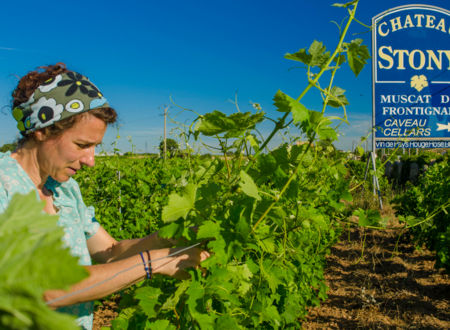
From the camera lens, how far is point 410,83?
31.4ft

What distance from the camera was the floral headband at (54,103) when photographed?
1488 millimetres

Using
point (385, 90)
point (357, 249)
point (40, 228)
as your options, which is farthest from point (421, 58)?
point (40, 228)

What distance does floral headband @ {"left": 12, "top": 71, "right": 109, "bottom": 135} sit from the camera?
1.49m

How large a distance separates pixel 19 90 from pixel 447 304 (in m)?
5.13

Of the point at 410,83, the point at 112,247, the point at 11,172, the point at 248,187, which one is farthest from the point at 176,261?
the point at 410,83

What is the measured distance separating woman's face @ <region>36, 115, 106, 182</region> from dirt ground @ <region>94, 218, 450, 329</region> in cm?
266

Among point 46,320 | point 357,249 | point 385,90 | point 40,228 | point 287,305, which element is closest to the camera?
point 46,320

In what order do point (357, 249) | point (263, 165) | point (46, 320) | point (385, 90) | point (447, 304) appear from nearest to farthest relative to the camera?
point (46, 320)
point (263, 165)
point (447, 304)
point (357, 249)
point (385, 90)

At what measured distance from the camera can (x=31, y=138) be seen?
159 centimetres

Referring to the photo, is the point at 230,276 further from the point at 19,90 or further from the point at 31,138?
the point at 19,90

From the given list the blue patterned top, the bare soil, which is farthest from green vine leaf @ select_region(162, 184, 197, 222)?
the bare soil

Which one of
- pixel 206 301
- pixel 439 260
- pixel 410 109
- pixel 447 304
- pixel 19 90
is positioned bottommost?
pixel 447 304

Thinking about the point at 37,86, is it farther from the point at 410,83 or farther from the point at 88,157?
the point at 410,83

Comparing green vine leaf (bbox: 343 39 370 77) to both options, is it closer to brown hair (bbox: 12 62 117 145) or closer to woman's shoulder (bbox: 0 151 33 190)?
brown hair (bbox: 12 62 117 145)
